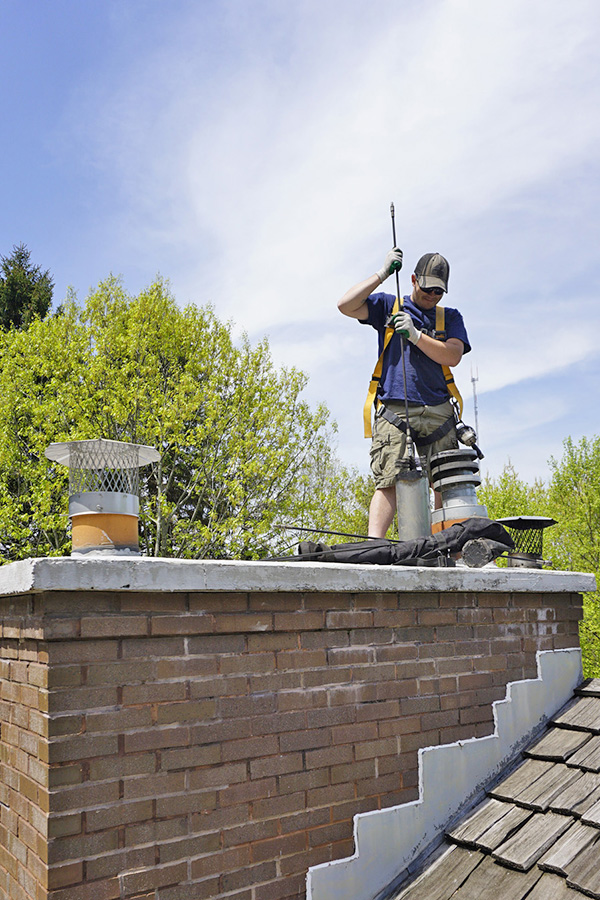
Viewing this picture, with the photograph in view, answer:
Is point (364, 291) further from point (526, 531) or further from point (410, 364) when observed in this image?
point (526, 531)

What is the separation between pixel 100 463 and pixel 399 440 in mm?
2000

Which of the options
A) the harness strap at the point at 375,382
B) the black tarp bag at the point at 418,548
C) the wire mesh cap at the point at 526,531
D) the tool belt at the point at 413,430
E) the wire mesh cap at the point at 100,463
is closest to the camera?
the wire mesh cap at the point at 100,463

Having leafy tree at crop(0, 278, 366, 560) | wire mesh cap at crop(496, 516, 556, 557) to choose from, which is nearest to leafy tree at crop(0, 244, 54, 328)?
leafy tree at crop(0, 278, 366, 560)

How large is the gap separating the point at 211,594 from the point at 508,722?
1837 mm

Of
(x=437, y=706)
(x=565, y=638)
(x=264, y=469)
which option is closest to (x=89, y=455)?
(x=437, y=706)

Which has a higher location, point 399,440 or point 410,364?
point 410,364

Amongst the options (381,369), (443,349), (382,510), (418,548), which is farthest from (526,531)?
(381,369)

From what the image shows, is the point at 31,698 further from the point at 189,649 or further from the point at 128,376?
the point at 128,376

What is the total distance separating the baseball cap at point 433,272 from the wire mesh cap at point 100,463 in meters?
2.35

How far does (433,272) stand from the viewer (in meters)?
4.63

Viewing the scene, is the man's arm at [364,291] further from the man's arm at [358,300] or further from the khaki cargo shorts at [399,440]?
the khaki cargo shorts at [399,440]

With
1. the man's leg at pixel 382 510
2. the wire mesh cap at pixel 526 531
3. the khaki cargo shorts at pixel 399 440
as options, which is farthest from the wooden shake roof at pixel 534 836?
the khaki cargo shorts at pixel 399 440

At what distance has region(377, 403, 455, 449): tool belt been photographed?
4.45 metres

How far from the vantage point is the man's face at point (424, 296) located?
15.4ft
